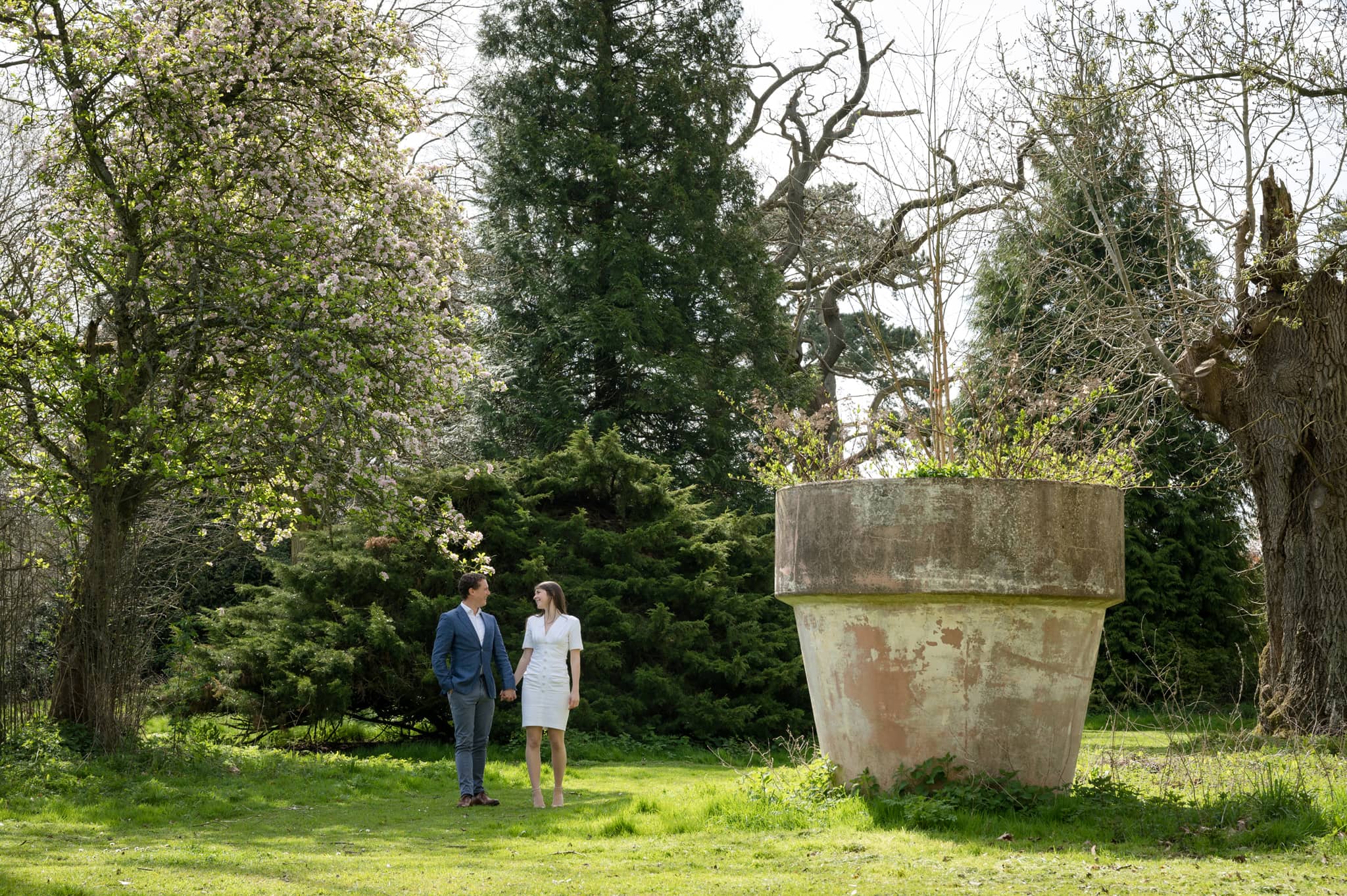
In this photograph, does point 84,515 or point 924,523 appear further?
point 84,515

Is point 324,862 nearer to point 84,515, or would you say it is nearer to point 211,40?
point 84,515

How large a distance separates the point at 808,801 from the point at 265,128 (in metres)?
7.89

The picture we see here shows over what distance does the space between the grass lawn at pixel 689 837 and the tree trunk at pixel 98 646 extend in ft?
2.43

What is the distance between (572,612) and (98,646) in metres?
4.60

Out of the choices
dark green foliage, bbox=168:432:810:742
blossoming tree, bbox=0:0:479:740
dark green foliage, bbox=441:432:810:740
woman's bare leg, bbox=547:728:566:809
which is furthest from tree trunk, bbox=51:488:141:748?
woman's bare leg, bbox=547:728:566:809

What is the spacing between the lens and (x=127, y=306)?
9961 millimetres

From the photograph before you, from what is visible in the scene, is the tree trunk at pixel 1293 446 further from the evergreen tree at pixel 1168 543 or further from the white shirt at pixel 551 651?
the white shirt at pixel 551 651

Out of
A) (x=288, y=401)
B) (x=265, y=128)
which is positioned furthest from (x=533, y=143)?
(x=288, y=401)

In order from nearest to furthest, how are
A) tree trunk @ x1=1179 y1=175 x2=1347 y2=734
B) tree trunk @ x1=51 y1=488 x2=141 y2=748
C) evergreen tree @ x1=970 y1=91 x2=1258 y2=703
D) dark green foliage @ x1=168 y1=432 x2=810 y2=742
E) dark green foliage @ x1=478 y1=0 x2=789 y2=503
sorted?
tree trunk @ x1=51 y1=488 x2=141 y2=748, tree trunk @ x1=1179 y1=175 x2=1347 y2=734, dark green foliage @ x1=168 y1=432 x2=810 y2=742, evergreen tree @ x1=970 y1=91 x2=1258 y2=703, dark green foliage @ x1=478 y1=0 x2=789 y2=503

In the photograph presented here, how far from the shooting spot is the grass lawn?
15.7 ft

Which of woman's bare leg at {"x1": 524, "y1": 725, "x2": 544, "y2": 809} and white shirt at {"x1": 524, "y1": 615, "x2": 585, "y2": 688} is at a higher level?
white shirt at {"x1": 524, "y1": 615, "x2": 585, "y2": 688}

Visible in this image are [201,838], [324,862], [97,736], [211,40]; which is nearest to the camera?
[324,862]

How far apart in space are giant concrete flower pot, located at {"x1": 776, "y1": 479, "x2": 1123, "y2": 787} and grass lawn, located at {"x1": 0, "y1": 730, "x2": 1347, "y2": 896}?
1.25 feet

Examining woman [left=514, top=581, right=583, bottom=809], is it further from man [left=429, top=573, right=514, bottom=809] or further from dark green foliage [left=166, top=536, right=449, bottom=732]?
dark green foliage [left=166, top=536, right=449, bottom=732]
